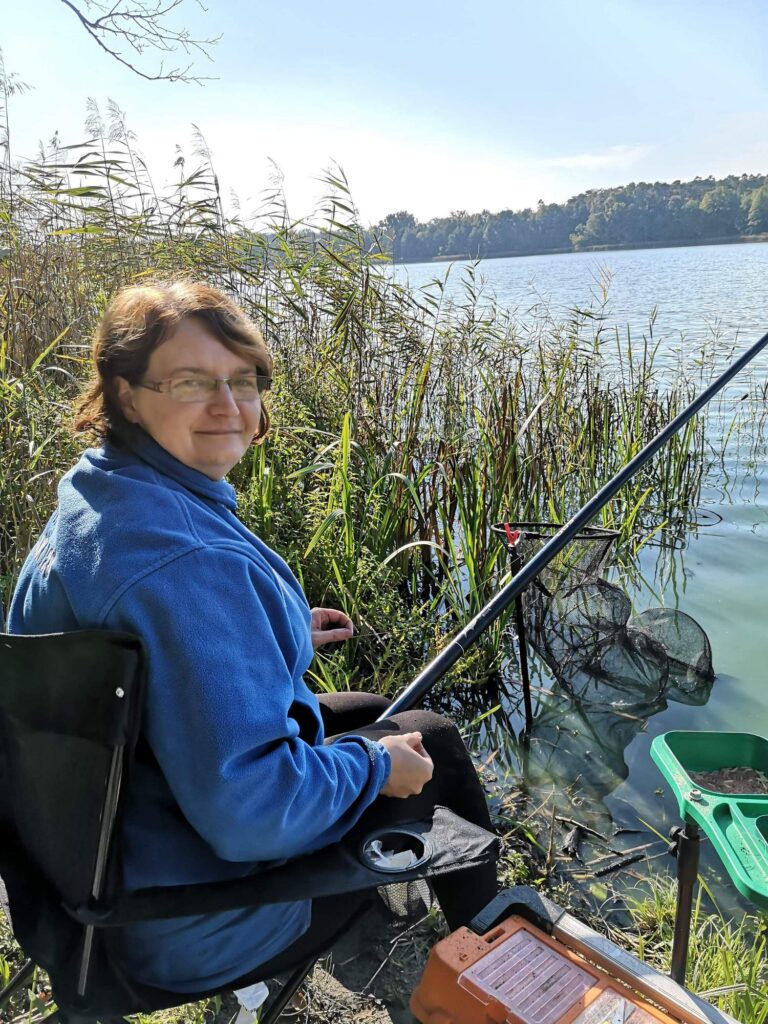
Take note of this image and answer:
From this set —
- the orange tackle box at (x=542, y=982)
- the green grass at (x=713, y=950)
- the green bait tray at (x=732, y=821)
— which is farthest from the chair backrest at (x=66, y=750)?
the green grass at (x=713, y=950)

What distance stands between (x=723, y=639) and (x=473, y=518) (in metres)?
1.46

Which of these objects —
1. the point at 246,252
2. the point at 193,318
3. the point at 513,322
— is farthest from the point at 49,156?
the point at 193,318

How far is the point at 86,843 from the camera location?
98 centimetres

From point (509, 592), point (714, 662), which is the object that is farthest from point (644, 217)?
point (509, 592)

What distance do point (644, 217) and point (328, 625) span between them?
1170 inches

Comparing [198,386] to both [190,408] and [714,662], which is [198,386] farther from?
[714,662]

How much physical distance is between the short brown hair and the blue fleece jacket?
0.10m

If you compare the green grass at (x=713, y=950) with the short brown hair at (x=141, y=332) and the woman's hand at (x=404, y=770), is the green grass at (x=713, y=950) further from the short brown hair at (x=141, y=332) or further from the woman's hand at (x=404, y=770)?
the short brown hair at (x=141, y=332)

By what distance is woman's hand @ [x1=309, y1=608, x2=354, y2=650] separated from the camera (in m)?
1.71

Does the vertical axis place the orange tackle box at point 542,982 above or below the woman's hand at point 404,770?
below

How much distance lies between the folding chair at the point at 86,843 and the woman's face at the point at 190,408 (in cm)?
37

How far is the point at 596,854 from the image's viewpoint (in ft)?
7.95

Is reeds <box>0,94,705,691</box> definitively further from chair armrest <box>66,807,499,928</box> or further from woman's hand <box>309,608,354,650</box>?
chair armrest <box>66,807,499,928</box>

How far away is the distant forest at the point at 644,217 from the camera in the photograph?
815 inches
